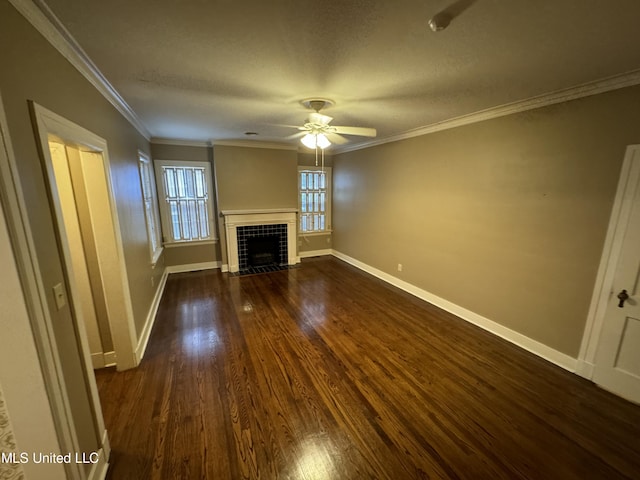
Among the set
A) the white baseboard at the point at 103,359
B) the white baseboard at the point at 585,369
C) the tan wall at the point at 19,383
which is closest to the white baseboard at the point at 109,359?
the white baseboard at the point at 103,359

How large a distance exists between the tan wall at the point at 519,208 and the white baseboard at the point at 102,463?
3.68 meters

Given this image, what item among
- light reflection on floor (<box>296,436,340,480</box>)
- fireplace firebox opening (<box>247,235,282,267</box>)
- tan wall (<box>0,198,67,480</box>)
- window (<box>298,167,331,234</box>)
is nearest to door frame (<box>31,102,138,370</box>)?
tan wall (<box>0,198,67,480</box>)

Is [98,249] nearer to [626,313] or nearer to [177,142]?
[177,142]

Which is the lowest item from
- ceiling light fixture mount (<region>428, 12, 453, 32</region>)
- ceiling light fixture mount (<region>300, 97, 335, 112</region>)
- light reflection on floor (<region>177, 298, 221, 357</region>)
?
light reflection on floor (<region>177, 298, 221, 357</region>)

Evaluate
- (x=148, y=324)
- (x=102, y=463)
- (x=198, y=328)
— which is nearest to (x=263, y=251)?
(x=198, y=328)

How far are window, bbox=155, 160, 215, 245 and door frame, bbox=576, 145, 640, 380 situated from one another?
5.53m

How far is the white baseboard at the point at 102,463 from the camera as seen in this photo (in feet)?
4.66

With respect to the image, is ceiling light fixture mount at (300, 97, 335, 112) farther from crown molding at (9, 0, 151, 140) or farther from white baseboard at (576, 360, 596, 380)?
white baseboard at (576, 360, 596, 380)

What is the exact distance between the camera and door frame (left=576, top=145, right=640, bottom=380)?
1.95 meters

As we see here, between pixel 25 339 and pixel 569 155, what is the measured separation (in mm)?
3813

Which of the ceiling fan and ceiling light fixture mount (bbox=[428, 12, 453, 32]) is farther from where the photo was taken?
the ceiling fan

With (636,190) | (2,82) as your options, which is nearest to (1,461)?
(2,82)

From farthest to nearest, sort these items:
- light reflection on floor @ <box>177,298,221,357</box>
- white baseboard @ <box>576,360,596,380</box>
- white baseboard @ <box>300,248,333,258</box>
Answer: white baseboard @ <box>300,248,333,258</box> → light reflection on floor @ <box>177,298,221,357</box> → white baseboard @ <box>576,360,596,380</box>

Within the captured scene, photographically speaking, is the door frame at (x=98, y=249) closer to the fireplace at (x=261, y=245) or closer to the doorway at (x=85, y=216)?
the doorway at (x=85, y=216)
